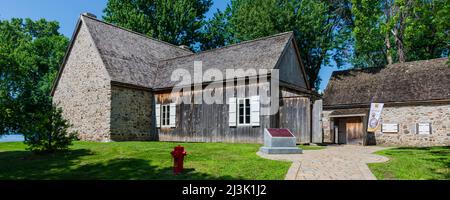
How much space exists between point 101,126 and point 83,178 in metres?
12.0

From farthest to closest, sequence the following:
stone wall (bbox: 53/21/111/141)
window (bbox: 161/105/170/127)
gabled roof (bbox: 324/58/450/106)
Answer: window (bbox: 161/105/170/127)
gabled roof (bbox: 324/58/450/106)
stone wall (bbox: 53/21/111/141)

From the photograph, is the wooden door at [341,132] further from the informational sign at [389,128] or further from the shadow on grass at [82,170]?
the shadow on grass at [82,170]

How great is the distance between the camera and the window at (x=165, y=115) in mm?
20591

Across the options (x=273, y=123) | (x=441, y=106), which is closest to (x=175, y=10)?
(x=273, y=123)

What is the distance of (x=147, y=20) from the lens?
35844mm

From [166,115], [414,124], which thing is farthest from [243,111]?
[414,124]

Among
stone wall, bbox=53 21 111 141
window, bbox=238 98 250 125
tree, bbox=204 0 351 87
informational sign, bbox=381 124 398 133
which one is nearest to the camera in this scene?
window, bbox=238 98 250 125

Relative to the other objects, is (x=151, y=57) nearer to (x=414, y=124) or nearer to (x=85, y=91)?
(x=85, y=91)

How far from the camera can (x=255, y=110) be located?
17.2m

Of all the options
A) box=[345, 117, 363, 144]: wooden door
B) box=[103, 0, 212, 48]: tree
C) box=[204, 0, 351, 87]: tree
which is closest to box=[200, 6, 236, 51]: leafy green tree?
box=[103, 0, 212, 48]: tree

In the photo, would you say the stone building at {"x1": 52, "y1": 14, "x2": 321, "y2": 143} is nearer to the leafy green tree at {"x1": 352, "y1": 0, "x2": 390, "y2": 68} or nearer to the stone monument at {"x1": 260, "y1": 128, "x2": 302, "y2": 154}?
the stone monument at {"x1": 260, "y1": 128, "x2": 302, "y2": 154}

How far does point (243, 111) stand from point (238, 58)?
347 cm

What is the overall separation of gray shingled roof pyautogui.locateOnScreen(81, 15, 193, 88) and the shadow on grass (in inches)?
349

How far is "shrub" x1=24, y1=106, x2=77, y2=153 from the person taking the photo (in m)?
12.2
